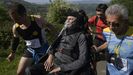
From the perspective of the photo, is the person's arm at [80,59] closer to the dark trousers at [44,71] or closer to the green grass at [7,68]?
the dark trousers at [44,71]

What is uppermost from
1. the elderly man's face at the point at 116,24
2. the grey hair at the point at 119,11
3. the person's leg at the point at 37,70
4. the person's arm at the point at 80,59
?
the grey hair at the point at 119,11

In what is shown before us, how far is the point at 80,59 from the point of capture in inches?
215

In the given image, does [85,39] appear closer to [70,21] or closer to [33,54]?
[70,21]

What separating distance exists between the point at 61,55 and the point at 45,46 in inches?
71.3

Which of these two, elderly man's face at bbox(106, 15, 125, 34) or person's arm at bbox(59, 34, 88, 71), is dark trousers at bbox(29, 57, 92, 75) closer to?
person's arm at bbox(59, 34, 88, 71)

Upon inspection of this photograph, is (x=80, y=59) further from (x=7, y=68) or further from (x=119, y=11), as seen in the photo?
(x=7, y=68)

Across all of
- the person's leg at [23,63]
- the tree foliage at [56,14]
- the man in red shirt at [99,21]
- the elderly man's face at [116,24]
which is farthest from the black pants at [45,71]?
the tree foliage at [56,14]

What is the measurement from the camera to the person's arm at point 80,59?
5438 mm

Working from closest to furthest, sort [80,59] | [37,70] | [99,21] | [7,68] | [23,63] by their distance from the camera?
[80,59], [37,70], [23,63], [99,21], [7,68]

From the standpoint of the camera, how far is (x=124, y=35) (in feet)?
16.0

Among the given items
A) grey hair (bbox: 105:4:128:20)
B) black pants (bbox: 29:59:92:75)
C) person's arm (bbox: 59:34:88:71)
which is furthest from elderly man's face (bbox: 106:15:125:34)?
black pants (bbox: 29:59:92:75)

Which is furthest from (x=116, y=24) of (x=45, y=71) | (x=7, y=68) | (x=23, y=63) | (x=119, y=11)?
(x=7, y=68)

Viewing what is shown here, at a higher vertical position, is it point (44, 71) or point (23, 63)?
point (44, 71)

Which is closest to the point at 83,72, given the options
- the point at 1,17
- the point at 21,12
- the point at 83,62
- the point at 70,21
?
the point at 83,62
